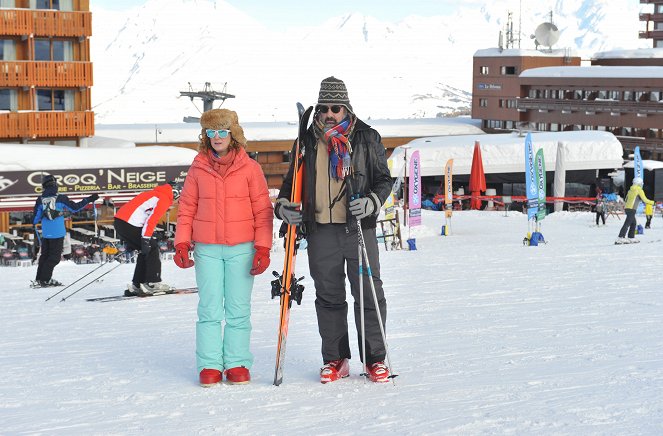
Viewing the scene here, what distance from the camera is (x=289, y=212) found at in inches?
197

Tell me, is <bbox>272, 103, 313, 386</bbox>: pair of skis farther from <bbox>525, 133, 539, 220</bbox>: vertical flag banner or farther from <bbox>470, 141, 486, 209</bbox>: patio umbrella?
<bbox>470, 141, 486, 209</bbox>: patio umbrella

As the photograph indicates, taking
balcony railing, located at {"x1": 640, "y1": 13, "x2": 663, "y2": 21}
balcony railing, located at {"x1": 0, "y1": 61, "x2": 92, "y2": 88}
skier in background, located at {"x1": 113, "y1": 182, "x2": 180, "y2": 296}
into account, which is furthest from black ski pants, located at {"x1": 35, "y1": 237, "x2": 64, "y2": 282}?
balcony railing, located at {"x1": 640, "y1": 13, "x2": 663, "y2": 21}

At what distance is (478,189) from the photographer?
31.4m

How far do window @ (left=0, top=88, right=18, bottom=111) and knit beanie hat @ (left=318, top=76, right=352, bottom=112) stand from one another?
84.0 ft

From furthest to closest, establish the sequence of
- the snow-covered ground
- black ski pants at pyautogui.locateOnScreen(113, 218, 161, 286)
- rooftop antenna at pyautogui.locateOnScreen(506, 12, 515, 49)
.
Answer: rooftop antenna at pyautogui.locateOnScreen(506, 12, 515, 49) < black ski pants at pyautogui.locateOnScreen(113, 218, 161, 286) < the snow-covered ground

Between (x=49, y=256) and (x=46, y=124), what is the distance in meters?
19.5

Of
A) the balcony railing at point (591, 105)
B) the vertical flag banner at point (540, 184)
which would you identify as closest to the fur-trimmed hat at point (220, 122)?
the vertical flag banner at point (540, 184)

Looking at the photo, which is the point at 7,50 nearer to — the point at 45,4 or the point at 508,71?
the point at 45,4

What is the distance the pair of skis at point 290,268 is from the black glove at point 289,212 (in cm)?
6

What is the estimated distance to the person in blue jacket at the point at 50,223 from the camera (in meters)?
10.6

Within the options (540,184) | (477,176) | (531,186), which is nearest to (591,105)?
(477,176)

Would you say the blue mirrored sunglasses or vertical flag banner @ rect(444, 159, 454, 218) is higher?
Result: the blue mirrored sunglasses

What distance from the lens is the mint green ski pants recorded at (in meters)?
5.16

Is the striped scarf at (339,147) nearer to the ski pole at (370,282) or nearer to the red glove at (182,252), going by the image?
the ski pole at (370,282)
